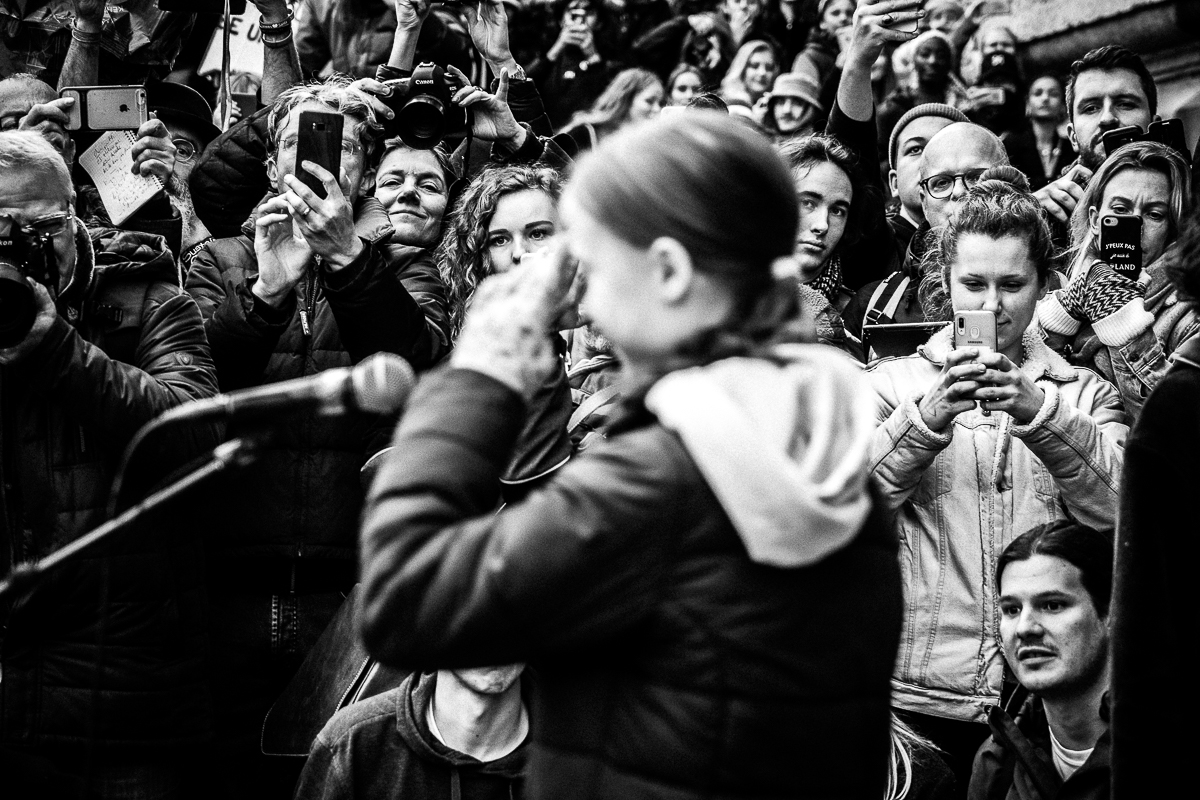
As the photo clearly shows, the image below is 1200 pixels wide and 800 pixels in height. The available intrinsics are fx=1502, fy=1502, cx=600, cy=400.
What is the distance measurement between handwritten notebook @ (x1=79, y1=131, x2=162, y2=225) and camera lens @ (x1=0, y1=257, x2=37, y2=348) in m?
1.47

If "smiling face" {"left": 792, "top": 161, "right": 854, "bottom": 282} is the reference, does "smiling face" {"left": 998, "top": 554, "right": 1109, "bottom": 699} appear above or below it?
below

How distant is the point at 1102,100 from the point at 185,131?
358 centimetres

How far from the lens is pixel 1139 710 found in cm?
247

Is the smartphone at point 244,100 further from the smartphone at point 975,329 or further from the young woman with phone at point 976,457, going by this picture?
the smartphone at point 975,329

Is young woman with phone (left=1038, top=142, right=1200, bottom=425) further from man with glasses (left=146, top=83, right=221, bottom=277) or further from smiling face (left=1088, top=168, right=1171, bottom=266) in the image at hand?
man with glasses (left=146, top=83, right=221, bottom=277)

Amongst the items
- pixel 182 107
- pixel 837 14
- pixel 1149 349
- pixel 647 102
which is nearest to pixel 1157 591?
pixel 1149 349

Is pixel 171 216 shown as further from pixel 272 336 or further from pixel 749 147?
pixel 749 147

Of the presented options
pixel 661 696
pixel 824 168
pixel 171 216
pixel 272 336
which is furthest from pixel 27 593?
pixel 824 168

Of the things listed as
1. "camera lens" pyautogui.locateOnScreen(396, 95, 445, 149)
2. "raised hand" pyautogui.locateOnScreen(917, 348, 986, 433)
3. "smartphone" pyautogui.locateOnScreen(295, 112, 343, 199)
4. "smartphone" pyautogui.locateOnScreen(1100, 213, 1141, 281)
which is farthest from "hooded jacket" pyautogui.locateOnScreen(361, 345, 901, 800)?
"camera lens" pyautogui.locateOnScreen(396, 95, 445, 149)

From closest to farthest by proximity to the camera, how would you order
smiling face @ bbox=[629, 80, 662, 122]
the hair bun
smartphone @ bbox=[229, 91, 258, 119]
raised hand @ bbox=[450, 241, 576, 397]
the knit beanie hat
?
1. raised hand @ bbox=[450, 241, 576, 397]
2. the hair bun
3. the knit beanie hat
4. smartphone @ bbox=[229, 91, 258, 119]
5. smiling face @ bbox=[629, 80, 662, 122]

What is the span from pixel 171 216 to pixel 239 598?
160 centimetres

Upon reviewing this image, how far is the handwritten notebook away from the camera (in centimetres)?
480

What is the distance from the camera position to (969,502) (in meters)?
4.01

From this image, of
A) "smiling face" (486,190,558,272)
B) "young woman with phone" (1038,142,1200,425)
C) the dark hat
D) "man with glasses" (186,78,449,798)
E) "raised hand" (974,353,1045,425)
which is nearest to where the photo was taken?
"raised hand" (974,353,1045,425)
